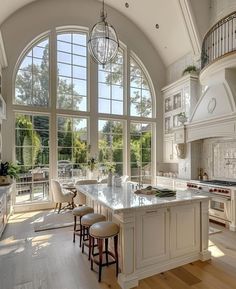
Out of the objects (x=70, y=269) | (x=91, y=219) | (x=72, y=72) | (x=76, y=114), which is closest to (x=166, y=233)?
(x=91, y=219)

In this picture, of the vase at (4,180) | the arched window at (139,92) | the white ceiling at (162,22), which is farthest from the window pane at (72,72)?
the vase at (4,180)

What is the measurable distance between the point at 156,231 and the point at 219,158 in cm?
361

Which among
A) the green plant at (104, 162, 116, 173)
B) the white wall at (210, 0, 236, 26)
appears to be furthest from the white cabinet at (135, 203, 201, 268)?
the white wall at (210, 0, 236, 26)

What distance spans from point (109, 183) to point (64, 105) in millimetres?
3321

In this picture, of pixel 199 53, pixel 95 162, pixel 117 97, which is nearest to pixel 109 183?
pixel 95 162

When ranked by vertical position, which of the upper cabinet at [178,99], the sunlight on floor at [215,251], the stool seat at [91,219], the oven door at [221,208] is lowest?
the sunlight on floor at [215,251]

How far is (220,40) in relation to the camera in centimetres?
530

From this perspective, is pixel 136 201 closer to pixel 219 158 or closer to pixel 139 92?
pixel 219 158

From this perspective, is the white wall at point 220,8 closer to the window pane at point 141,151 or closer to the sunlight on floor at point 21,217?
the window pane at point 141,151

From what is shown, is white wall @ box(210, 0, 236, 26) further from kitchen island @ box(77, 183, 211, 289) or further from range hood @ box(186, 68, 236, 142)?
kitchen island @ box(77, 183, 211, 289)

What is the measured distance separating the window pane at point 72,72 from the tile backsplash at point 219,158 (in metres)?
3.81

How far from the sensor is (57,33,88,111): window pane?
251 inches

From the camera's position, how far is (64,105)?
20.8 feet

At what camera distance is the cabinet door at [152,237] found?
258 cm
